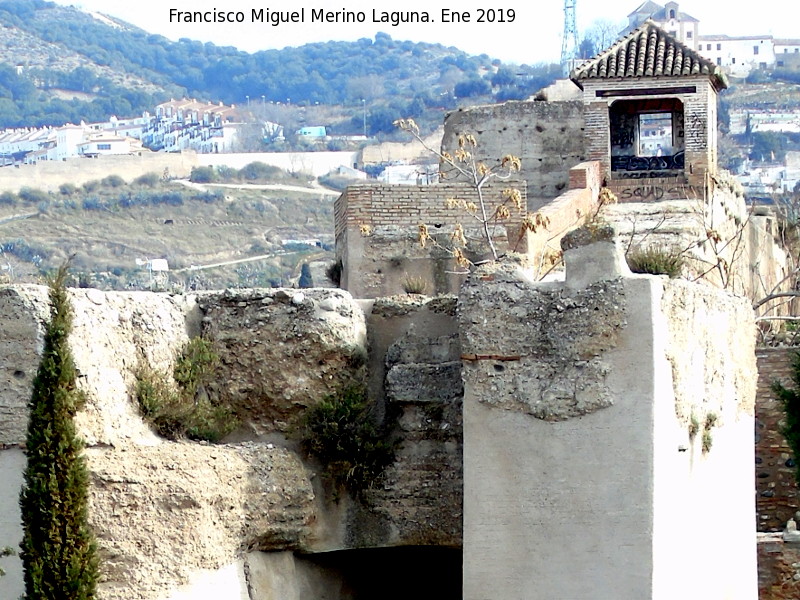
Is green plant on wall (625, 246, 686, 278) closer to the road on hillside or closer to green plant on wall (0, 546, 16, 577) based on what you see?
green plant on wall (0, 546, 16, 577)

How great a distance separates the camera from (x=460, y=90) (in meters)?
131

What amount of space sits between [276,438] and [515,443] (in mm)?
1837

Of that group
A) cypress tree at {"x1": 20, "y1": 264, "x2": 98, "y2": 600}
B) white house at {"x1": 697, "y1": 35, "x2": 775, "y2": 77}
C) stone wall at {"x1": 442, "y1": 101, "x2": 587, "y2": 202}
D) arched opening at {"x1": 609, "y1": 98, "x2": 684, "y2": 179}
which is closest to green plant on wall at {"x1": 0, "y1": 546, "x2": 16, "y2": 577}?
cypress tree at {"x1": 20, "y1": 264, "x2": 98, "y2": 600}

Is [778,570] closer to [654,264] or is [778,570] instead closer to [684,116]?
[654,264]

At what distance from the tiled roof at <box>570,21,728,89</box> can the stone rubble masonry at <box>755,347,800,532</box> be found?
721cm

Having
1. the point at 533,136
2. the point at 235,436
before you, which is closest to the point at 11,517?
the point at 235,436

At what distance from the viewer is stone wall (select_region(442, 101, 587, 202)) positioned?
30.5m

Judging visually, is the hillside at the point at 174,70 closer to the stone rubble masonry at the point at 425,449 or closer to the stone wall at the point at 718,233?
the stone wall at the point at 718,233

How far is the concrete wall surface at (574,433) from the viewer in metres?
11.6

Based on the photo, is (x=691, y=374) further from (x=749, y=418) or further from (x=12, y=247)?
(x=12, y=247)

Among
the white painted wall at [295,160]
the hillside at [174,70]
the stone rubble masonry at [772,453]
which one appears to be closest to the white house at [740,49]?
the hillside at [174,70]

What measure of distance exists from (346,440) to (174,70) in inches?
5890

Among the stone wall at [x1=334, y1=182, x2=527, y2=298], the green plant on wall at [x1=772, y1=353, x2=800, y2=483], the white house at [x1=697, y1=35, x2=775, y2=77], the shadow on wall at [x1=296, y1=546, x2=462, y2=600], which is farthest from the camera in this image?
the white house at [x1=697, y1=35, x2=775, y2=77]

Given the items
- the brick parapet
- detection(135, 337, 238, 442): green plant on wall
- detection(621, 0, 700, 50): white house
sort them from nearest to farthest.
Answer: detection(135, 337, 238, 442): green plant on wall, the brick parapet, detection(621, 0, 700, 50): white house
